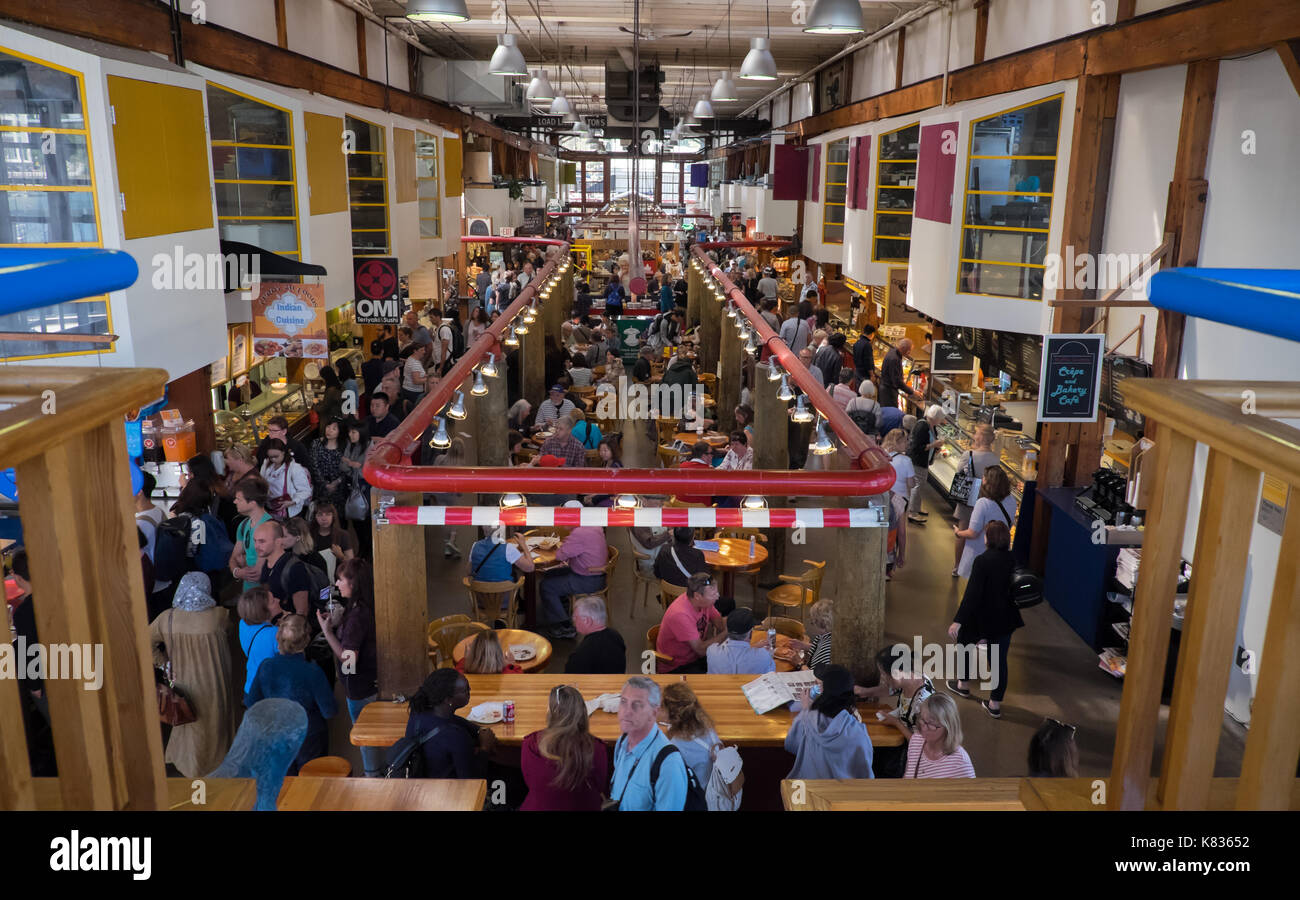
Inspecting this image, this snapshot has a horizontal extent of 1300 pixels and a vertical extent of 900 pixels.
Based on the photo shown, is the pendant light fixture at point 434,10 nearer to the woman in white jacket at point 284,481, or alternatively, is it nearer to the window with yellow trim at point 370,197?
the woman in white jacket at point 284,481

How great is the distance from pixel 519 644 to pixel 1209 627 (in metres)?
5.24

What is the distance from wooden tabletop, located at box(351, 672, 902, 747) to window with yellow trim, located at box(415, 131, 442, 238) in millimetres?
10282

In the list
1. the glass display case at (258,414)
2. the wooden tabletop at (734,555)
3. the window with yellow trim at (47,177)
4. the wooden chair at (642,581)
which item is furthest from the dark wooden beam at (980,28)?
the window with yellow trim at (47,177)

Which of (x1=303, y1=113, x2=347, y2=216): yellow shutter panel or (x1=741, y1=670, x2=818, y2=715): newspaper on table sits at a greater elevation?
(x1=303, y1=113, x2=347, y2=216): yellow shutter panel

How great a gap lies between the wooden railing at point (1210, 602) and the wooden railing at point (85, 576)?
1.71 metres

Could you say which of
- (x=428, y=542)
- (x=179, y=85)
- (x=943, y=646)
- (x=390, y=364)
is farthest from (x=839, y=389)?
(x=179, y=85)

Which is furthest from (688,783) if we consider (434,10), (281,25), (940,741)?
(281,25)

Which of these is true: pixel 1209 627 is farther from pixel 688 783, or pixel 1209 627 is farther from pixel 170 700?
pixel 170 700

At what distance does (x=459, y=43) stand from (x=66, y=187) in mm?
12733

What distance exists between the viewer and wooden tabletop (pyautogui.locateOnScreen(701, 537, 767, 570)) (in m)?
8.01

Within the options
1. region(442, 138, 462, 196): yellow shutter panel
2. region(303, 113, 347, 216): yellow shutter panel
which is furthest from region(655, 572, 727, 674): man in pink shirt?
region(442, 138, 462, 196): yellow shutter panel

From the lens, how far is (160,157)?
6.34 metres

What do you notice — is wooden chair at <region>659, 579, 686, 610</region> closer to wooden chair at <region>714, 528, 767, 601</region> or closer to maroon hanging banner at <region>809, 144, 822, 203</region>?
wooden chair at <region>714, 528, 767, 601</region>
